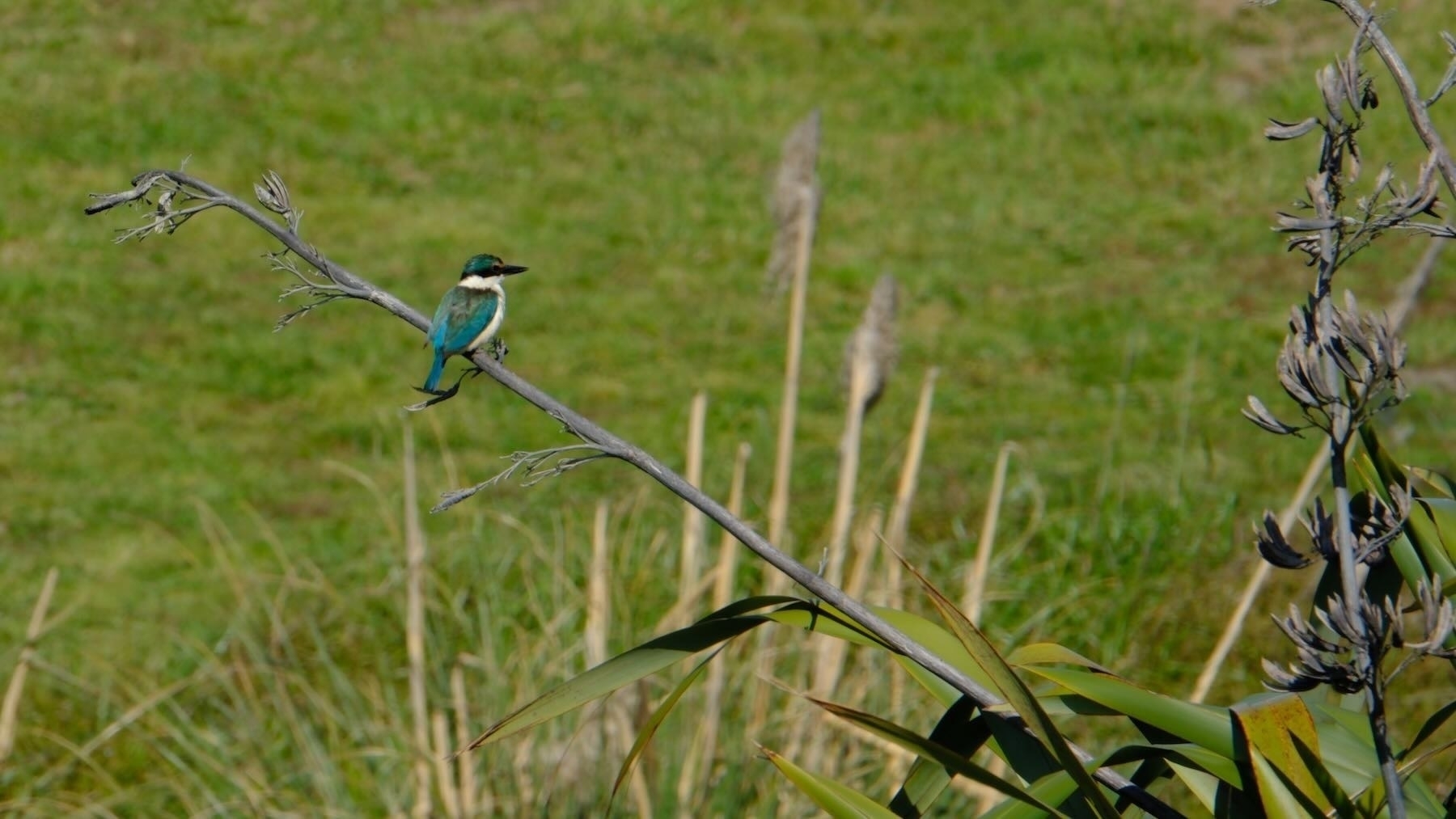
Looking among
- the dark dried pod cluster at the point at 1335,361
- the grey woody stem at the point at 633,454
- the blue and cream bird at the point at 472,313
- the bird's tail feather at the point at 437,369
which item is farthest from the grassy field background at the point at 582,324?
the dark dried pod cluster at the point at 1335,361

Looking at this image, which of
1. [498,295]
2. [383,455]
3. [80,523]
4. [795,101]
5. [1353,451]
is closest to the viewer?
[1353,451]

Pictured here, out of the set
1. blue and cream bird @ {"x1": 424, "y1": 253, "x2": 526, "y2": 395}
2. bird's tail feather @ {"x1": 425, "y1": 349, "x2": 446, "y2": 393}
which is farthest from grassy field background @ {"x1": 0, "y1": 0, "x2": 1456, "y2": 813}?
blue and cream bird @ {"x1": 424, "y1": 253, "x2": 526, "y2": 395}

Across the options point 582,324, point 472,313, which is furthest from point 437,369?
point 582,324

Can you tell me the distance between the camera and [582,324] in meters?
10.3

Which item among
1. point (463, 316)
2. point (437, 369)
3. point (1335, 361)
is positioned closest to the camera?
point (1335, 361)

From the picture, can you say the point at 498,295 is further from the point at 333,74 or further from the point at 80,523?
the point at 333,74

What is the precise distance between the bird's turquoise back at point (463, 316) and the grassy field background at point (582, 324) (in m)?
1.37

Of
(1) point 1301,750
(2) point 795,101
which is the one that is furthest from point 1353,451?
(2) point 795,101

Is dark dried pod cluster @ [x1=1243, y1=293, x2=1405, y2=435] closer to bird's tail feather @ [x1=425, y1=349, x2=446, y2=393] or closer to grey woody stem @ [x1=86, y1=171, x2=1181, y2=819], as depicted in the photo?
grey woody stem @ [x1=86, y1=171, x2=1181, y2=819]

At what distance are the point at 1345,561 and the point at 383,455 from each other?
765 cm

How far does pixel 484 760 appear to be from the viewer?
3967mm

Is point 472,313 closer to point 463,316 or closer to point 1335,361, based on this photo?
point 463,316

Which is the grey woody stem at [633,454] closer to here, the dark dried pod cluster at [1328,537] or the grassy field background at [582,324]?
the dark dried pod cluster at [1328,537]

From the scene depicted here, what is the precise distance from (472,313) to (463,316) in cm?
2
